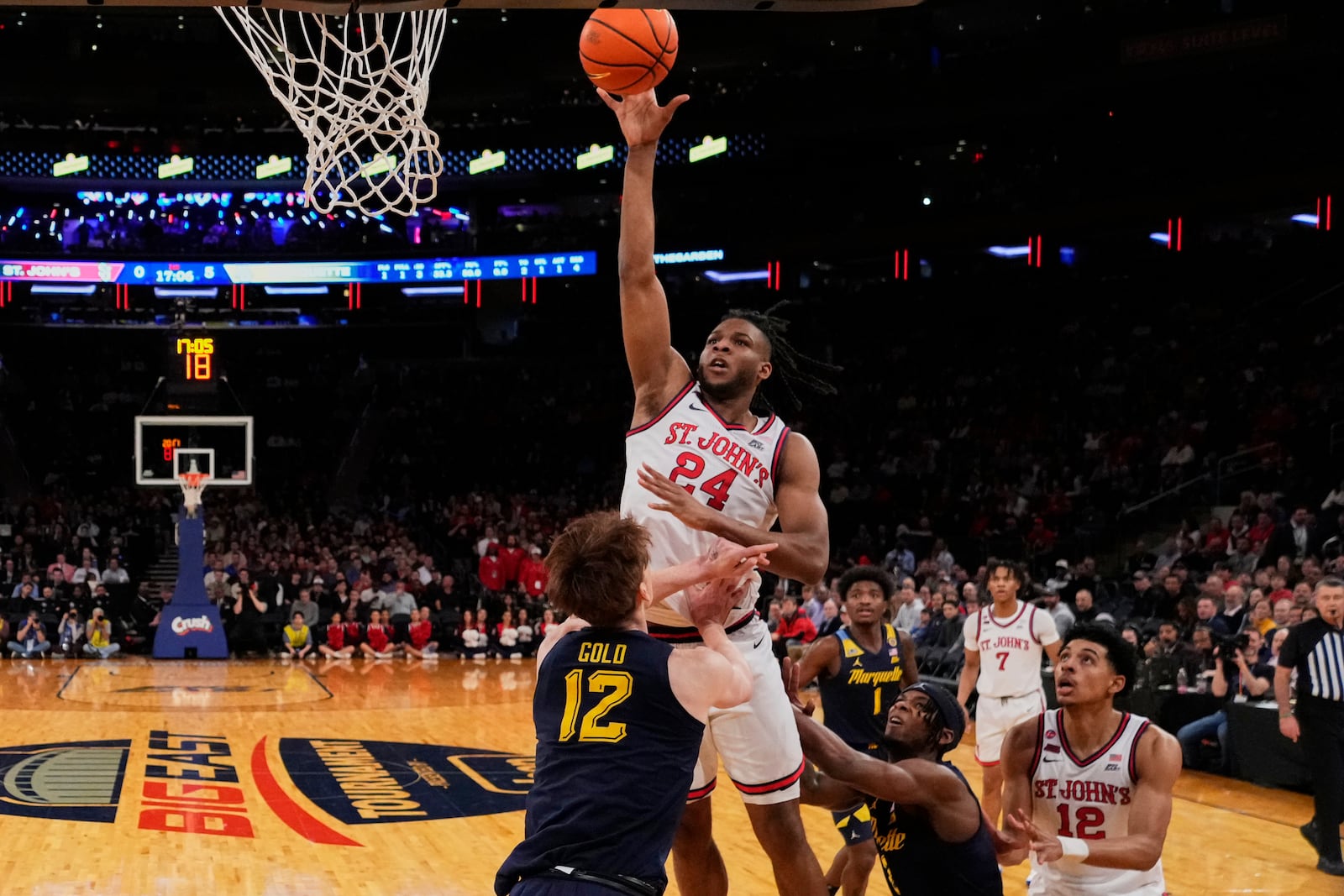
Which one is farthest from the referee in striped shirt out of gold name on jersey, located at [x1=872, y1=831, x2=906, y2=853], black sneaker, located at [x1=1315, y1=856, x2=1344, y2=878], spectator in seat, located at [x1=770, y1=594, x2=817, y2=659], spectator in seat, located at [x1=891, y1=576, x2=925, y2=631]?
spectator in seat, located at [x1=770, y1=594, x2=817, y2=659]

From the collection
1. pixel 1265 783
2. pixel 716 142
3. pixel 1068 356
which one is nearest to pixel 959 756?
pixel 1265 783

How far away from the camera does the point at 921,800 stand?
4043 mm

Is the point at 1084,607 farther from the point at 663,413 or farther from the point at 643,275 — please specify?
the point at 643,275

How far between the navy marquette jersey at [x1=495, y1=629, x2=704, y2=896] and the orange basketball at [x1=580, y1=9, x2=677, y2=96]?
2011 millimetres

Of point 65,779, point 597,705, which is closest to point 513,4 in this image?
point 597,705

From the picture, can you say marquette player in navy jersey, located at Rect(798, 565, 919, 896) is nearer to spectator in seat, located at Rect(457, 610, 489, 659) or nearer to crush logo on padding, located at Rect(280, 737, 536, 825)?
crush logo on padding, located at Rect(280, 737, 536, 825)

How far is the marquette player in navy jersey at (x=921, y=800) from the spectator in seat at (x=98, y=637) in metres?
16.7

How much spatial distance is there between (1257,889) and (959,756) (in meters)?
4.85

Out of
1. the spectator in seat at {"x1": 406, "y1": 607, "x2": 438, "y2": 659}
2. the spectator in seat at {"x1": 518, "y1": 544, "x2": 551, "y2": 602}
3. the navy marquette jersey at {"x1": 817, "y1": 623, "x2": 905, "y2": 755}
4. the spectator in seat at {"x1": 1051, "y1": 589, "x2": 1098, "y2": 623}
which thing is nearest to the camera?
the navy marquette jersey at {"x1": 817, "y1": 623, "x2": 905, "y2": 755}

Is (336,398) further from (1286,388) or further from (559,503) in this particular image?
(1286,388)

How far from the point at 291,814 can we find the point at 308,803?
0.43 m

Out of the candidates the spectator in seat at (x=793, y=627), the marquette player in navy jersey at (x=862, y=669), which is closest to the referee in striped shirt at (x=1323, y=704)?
the marquette player in navy jersey at (x=862, y=669)

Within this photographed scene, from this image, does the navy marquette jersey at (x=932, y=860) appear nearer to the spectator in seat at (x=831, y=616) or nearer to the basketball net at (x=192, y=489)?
the spectator in seat at (x=831, y=616)

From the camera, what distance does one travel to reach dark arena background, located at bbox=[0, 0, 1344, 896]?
11.1 m
